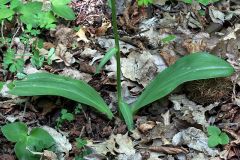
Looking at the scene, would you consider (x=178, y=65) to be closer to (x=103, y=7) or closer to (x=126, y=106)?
(x=126, y=106)

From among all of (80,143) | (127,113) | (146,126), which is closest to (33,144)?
(80,143)

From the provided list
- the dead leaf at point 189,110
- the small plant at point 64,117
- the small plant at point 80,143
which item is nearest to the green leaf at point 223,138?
the dead leaf at point 189,110

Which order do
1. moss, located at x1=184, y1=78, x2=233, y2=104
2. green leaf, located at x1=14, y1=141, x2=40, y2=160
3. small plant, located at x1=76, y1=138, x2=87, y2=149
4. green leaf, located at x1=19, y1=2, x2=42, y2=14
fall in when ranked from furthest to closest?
green leaf, located at x1=19, y1=2, x2=42, y2=14, moss, located at x1=184, y1=78, x2=233, y2=104, small plant, located at x1=76, y1=138, x2=87, y2=149, green leaf, located at x1=14, y1=141, x2=40, y2=160

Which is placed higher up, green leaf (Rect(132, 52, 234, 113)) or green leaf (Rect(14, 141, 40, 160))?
green leaf (Rect(132, 52, 234, 113))

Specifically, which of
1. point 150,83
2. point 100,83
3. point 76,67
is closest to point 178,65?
point 150,83

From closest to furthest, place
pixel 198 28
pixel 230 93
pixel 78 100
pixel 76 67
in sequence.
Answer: pixel 78 100
pixel 230 93
pixel 76 67
pixel 198 28

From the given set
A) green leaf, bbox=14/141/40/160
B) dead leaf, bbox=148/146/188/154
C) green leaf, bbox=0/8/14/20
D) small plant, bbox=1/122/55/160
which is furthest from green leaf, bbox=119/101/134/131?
green leaf, bbox=0/8/14/20

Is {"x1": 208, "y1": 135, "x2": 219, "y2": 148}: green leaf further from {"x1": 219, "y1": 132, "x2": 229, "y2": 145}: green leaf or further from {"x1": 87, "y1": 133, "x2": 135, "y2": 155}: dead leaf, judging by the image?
{"x1": 87, "y1": 133, "x2": 135, "y2": 155}: dead leaf
